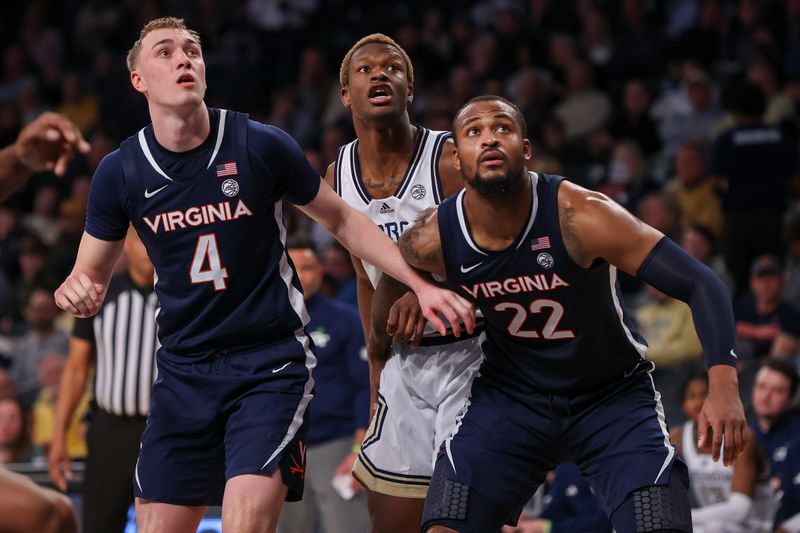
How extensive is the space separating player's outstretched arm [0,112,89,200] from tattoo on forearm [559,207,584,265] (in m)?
1.86

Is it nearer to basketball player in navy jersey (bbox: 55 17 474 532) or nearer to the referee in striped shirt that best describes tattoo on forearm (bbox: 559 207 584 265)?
basketball player in navy jersey (bbox: 55 17 474 532)

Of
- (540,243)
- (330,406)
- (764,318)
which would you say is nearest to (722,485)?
(764,318)

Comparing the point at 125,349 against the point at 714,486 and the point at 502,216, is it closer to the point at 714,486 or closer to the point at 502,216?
the point at 502,216

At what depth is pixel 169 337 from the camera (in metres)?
4.47

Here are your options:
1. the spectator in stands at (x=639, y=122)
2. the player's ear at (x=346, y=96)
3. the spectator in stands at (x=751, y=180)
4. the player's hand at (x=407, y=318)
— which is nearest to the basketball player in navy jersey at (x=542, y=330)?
the player's hand at (x=407, y=318)

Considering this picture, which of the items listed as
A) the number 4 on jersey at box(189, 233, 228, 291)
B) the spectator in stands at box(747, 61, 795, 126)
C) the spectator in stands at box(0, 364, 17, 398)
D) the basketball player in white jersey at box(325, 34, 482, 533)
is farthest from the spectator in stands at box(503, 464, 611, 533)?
the spectator in stands at box(0, 364, 17, 398)

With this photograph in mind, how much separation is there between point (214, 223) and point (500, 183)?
1020mm

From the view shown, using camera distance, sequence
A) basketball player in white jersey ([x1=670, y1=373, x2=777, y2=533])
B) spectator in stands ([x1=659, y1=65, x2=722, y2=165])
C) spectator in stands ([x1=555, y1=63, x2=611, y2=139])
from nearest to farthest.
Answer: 1. basketball player in white jersey ([x1=670, y1=373, x2=777, y2=533])
2. spectator in stands ([x1=659, y1=65, x2=722, y2=165])
3. spectator in stands ([x1=555, y1=63, x2=611, y2=139])

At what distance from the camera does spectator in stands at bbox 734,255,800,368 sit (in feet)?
27.9

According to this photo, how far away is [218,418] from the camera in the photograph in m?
4.34

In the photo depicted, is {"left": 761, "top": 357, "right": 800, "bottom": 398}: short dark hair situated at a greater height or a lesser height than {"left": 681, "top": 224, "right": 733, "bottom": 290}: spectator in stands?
lesser

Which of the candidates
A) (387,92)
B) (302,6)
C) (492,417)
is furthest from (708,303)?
(302,6)

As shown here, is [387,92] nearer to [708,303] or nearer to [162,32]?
[162,32]

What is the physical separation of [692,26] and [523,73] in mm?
1664
